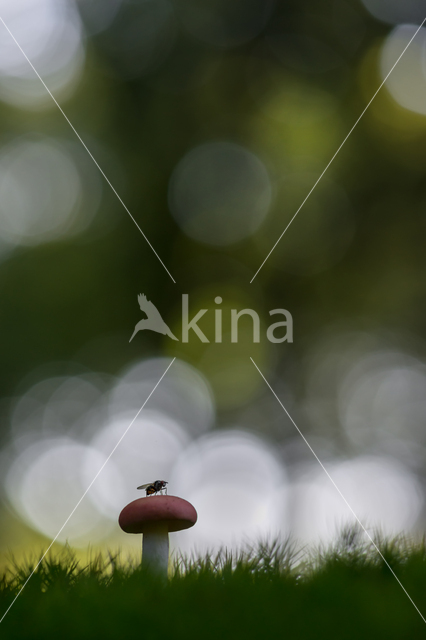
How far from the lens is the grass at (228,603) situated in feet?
1.87

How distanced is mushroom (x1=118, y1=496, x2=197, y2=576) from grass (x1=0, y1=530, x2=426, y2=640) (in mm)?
199

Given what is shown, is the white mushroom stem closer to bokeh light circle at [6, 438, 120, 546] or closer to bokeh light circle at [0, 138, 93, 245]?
bokeh light circle at [6, 438, 120, 546]

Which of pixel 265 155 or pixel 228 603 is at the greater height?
pixel 265 155

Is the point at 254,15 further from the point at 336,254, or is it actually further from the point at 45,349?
the point at 45,349

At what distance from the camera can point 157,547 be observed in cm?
99

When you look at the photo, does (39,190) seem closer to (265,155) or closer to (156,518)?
(265,155)

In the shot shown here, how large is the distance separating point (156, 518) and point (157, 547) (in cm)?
5

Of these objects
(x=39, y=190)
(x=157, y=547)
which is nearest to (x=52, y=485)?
(x=157, y=547)

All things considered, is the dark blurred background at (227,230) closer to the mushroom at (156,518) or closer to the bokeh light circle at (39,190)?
the bokeh light circle at (39,190)

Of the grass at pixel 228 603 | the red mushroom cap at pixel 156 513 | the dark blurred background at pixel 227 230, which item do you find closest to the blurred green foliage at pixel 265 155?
the dark blurred background at pixel 227 230

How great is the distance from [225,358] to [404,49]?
2441mm

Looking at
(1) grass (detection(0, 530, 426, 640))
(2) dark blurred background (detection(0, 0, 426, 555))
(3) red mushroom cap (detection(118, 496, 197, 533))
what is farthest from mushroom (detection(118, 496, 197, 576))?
(2) dark blurred background (detection(0, 0, 426, 555))

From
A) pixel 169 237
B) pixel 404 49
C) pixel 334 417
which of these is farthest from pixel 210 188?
pixel 334 417

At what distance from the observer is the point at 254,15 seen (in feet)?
12.1
